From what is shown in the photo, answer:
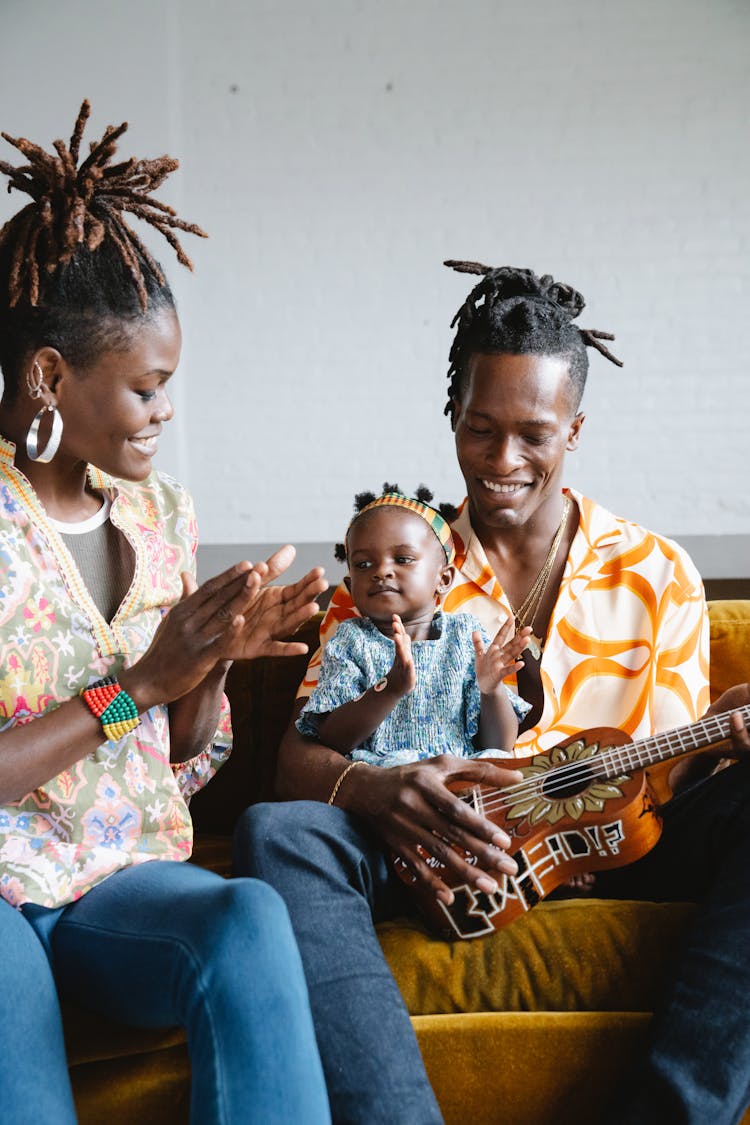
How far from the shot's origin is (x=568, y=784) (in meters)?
1.65

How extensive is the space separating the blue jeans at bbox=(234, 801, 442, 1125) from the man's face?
0.68 meters

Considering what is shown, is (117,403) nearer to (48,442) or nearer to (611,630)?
(48,442)

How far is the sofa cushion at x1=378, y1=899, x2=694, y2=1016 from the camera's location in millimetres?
1610

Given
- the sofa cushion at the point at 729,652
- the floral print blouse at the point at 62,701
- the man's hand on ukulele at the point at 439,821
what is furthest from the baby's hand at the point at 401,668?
the sofa cushion at the point at 729,652

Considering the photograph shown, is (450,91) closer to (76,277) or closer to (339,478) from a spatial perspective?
(339,478)

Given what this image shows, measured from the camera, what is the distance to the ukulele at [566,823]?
1.60 metres

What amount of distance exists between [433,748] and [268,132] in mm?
3794

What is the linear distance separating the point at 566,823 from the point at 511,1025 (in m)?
0.30

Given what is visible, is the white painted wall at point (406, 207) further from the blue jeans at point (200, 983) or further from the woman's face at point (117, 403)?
the blue jeans at point (200, 983)

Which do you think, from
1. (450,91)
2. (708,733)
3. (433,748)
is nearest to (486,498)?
(433,748)

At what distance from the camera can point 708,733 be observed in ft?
5.24

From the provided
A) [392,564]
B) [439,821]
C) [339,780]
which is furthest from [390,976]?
[392,564]

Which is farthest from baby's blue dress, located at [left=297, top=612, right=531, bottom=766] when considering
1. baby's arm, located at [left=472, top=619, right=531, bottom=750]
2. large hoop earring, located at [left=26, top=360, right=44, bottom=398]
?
large hoop earring, located at [left=26, top=360, right=44, bottom=398]

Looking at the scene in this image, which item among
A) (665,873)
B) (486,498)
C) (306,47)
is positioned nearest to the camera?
(665,873)
